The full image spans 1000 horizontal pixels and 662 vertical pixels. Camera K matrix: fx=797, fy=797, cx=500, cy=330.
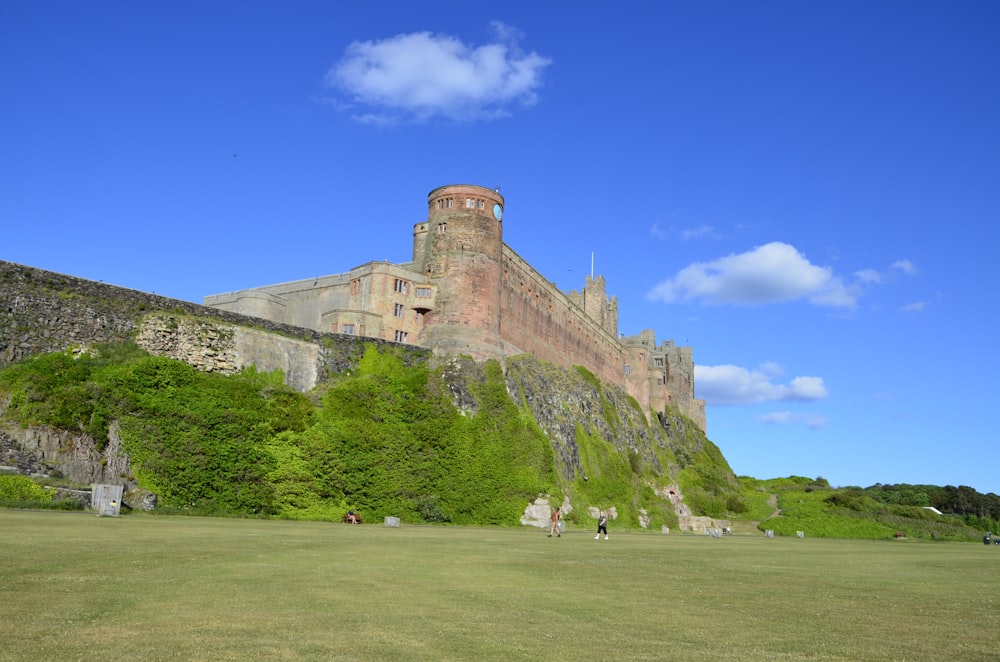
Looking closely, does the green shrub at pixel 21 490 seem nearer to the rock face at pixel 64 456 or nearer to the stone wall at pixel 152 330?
the rock face at pixel 64 456

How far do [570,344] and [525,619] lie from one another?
247 feet

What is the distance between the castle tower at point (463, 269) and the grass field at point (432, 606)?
1549 inches

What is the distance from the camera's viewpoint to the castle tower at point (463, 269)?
59.7 m

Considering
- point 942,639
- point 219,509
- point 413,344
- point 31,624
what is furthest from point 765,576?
point 413,344

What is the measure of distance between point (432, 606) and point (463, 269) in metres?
49.5

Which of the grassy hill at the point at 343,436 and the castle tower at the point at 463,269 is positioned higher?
the castle tower at the point at 463,269

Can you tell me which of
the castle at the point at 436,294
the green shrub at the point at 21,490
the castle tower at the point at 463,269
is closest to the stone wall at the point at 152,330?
the castle at the point at 436,294

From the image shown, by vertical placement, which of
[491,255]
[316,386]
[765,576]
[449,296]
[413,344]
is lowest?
[765,576]

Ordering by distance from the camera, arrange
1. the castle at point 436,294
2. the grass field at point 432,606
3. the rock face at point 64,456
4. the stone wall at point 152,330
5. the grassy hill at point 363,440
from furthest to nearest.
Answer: the castle at point 436,294, the stone wall at point 152,330, the grassy hill at point 363,440, the rock face at point 64,456, the grass field at point 432,606

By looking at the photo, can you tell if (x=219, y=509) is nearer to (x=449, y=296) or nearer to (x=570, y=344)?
(x=449, y=296)

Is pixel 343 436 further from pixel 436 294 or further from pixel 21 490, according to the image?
pixel 436 294

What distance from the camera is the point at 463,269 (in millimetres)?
60469

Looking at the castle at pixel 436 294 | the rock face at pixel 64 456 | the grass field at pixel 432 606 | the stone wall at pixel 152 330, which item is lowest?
the grass field at pixel 432 606

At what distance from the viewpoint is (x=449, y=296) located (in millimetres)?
60312
